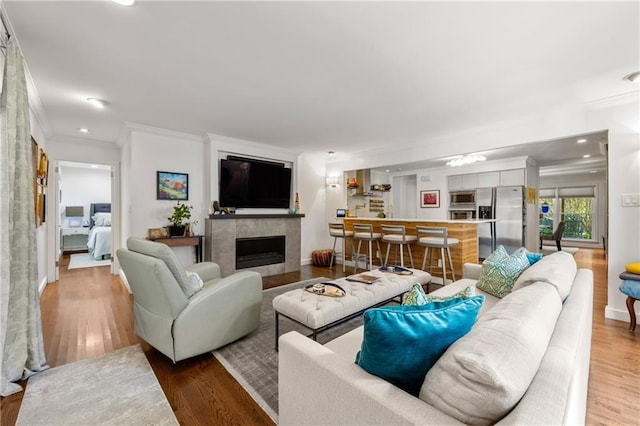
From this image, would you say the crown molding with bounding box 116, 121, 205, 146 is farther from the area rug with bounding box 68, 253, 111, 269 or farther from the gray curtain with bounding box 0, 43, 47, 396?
the area rug with bounding box 68, 253, 111, 269

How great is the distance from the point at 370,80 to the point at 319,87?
502 millimetres

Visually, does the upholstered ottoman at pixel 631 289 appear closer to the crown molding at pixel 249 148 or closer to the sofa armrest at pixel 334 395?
the sofa armrest at pixel 334 395

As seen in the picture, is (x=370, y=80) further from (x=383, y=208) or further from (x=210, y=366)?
(x=383, y=208)

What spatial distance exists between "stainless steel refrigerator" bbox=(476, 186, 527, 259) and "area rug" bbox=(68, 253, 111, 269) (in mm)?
8120

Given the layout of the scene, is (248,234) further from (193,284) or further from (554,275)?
(554,275)

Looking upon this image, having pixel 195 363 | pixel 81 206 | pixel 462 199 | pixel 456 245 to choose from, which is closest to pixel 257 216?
pixel 195 363

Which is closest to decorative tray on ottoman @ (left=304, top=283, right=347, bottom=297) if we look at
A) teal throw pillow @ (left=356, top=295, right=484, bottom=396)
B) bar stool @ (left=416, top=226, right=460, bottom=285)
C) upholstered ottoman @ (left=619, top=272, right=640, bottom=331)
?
teal throw pillow @ (left=356, top=295, right=484, bottom=396)

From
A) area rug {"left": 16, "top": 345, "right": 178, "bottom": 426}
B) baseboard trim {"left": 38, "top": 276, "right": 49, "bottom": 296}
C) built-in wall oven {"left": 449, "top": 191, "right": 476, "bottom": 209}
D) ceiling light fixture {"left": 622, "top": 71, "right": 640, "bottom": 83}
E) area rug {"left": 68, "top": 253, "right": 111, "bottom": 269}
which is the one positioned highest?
ceiling light fixture {"left": 622, "top": 71, "right": 640, "bottom": 83}

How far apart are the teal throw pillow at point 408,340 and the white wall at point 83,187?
32.6 feet

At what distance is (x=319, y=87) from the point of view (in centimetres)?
286

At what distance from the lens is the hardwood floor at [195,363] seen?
66.4 inches

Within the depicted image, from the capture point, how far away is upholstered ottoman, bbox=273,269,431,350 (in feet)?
6.73

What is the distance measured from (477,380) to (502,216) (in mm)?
6221

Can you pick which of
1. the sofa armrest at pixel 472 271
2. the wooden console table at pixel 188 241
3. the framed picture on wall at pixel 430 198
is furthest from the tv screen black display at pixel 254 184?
the sofa armrest at pixel 472 271
